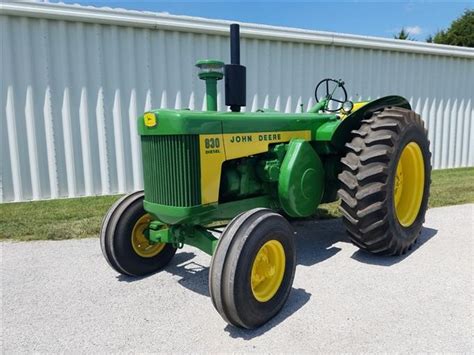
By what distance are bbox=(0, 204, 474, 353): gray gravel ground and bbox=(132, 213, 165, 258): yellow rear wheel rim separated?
209 millimetres

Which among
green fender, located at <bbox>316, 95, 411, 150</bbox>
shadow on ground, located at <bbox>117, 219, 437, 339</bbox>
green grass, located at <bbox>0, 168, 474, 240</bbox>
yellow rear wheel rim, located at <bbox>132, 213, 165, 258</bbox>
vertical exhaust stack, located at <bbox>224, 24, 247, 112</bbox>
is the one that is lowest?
shadow on ground, located at <bbox>117, 219, 437, 339</bbox>

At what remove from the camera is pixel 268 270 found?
262cm

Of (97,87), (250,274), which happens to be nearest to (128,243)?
(250,274)

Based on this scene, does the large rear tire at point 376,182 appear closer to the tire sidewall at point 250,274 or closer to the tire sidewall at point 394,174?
the tire sidewall at point 394,174

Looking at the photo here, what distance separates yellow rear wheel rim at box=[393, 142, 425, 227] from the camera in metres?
3.92

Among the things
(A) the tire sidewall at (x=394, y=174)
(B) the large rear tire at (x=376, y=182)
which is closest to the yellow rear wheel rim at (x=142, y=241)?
(B) the large rear tire at (x=376, y=182)

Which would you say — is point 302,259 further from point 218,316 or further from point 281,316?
point 218,316

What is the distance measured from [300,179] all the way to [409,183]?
4.80ft

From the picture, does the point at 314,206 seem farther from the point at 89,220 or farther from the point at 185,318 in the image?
the point at 89,220

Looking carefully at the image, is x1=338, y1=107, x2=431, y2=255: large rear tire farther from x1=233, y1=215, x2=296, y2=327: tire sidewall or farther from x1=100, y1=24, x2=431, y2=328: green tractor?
x1=233, y1=215, x2=296, y2=327: tire sidewall

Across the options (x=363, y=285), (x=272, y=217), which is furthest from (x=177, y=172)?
(x=363, y=285)

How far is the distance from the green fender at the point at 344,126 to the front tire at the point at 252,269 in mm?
1326

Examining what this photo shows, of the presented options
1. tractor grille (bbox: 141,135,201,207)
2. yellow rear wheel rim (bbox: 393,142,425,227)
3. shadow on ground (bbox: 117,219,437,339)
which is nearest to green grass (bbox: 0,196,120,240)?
shadow on ground (bbox: 117,219,437,339)

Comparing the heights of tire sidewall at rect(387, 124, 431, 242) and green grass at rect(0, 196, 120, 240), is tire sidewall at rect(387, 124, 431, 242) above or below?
above
